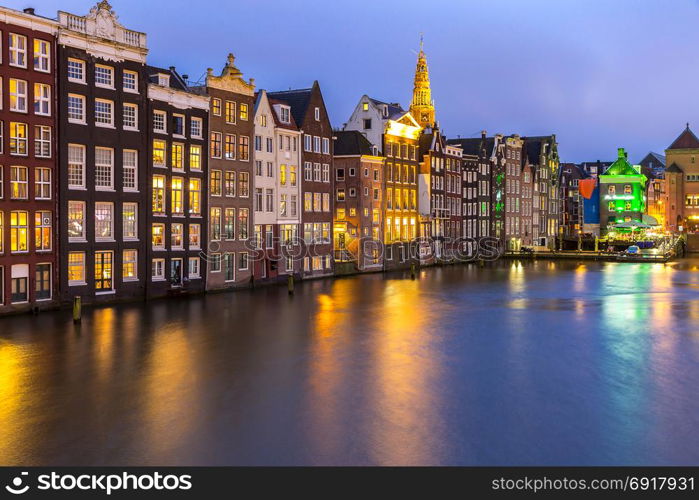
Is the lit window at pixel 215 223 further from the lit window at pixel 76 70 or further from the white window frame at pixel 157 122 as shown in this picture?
the lit window at pixel 76 70

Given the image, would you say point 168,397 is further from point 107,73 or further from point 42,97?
point 107,73

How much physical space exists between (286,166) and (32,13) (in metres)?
29.1

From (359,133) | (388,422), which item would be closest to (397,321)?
(388,422)

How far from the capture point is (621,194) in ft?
497

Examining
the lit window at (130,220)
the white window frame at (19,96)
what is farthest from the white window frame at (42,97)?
the lit window at (130,220)

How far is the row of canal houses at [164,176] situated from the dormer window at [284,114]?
0.71 ft

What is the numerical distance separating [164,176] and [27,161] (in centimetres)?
1227

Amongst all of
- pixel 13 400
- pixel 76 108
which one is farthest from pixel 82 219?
pixel 13 400

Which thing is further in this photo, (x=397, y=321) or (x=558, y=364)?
(x=397, y=321)

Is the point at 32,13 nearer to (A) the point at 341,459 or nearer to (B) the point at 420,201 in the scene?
(A) the point at 341,459

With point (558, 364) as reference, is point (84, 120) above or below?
above

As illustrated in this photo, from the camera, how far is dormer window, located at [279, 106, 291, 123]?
71.9 m

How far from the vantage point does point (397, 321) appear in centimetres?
4691
